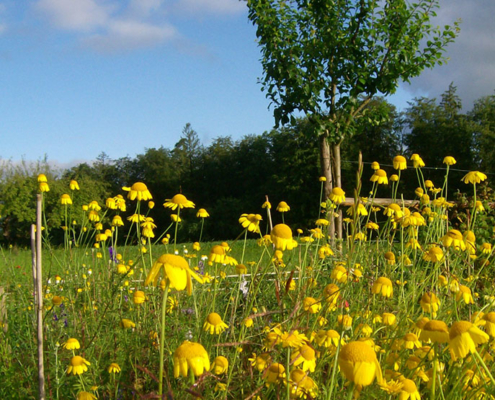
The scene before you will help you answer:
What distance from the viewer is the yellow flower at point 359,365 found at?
0.91 m

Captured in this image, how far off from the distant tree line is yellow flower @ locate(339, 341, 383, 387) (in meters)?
14.9

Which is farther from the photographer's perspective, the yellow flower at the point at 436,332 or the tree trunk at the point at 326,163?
the tree trunk at the point at 326,163

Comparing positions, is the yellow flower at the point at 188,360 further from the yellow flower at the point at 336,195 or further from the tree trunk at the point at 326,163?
the tree trunk at the point at 326,163

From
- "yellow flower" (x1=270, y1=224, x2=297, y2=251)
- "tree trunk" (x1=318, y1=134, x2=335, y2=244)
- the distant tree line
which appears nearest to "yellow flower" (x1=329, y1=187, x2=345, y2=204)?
"yellow flower" (x1=270, y1=224, x2=297, y2=251)

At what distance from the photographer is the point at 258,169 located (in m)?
29.2

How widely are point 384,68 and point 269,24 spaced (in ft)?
7.08

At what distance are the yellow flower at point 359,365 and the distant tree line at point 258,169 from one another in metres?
14.9

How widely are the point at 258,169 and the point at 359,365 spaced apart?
28324 millimetres

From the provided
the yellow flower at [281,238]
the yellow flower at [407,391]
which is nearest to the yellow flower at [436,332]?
the yellow flower at [407,391]

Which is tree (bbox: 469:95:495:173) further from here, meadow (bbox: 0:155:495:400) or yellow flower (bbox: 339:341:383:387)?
yellow flower (bbox: 339:341:383:387)

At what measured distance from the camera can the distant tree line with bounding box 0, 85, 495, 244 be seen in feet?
67.7

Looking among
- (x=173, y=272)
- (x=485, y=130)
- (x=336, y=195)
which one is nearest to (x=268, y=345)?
(x=173, y=272)

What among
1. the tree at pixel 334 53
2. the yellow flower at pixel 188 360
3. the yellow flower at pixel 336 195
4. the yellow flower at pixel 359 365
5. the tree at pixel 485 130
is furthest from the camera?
the tree at pixel 485 130

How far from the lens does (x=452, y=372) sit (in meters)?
1.62
